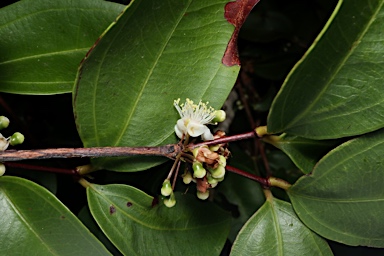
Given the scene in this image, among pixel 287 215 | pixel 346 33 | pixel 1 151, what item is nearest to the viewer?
pixel 346 33

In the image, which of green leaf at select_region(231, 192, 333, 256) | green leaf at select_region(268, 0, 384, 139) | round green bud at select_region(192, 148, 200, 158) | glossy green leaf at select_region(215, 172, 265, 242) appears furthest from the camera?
glossy green leaf at select_region(215, 172, 265, 242)

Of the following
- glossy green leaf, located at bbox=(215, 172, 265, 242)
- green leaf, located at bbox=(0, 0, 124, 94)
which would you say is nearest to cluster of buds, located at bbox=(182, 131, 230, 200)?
green leaf, located at bbox=(0, 0, 124, 94)

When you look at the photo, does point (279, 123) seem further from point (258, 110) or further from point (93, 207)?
point (258, 110)

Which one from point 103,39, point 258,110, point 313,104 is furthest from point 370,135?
point 258,110

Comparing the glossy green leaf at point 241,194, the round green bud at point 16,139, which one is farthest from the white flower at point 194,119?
the glossy green leaf at point 241,194

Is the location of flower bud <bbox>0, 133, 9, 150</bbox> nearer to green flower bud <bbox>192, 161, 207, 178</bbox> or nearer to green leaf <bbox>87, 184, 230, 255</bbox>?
green leaf <bbox>87, 184, 230, 255</bbox>

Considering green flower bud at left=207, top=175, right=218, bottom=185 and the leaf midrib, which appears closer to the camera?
the leaf midrib

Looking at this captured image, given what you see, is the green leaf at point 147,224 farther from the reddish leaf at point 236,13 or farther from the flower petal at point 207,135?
the reddish leaf at point 236,13
